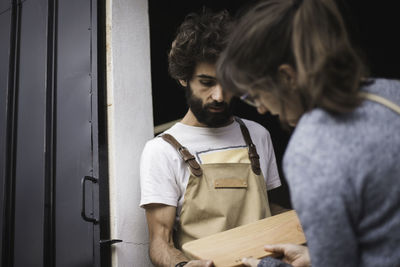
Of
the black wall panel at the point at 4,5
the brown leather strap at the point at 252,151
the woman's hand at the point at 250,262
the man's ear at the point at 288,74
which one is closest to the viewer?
the man's ear at the point at 288,74

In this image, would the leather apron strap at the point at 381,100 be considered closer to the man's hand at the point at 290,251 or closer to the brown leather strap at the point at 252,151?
the man's hand at the point at 290,251

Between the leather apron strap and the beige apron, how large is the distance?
1145 millimetres

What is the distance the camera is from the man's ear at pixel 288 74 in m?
0.91

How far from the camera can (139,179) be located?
7.09ft

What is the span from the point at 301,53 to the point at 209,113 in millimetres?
1269

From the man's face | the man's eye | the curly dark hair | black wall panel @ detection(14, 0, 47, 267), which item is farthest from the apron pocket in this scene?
black wall panel @ detection(14, 0, 47, 267)

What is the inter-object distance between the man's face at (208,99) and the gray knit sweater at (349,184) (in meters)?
1.30

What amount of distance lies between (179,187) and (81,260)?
0.73 meters

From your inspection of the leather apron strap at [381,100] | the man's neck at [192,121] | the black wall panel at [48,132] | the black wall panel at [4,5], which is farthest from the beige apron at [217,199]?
the black wall panel at [4,5]

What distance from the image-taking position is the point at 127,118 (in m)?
2.13

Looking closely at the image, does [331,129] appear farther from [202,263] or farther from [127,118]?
[127,118]

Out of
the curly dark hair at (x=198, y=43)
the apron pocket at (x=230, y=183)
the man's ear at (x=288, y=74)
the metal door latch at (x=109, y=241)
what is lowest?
the metal door latch at (x=109, y=241)

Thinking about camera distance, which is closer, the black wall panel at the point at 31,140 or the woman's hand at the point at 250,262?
the woman's hand at the point at 250,262

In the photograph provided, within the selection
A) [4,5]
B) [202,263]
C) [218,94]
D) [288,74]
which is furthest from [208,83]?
[4,5]
